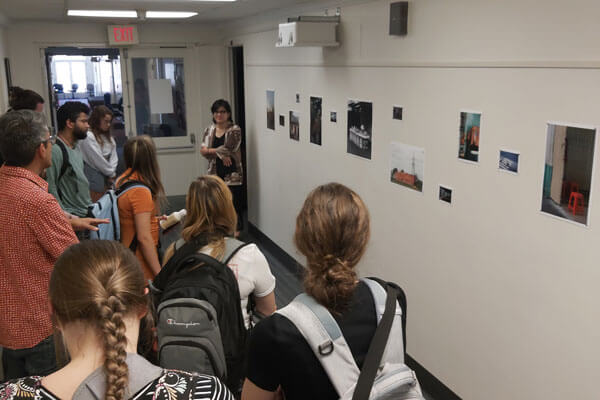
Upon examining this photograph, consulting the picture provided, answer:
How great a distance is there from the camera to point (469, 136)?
10.1ft

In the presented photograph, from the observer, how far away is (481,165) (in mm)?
2988

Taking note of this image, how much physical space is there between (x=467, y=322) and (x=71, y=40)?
705 centimetres

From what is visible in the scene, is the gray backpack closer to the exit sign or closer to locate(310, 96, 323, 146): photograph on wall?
locate(310, 96, 323, 146): photograph on wall

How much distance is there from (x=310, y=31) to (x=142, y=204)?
212cm

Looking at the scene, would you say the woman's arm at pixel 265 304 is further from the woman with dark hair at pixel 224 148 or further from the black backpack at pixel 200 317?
the woman with dark hair at pixel 224 148

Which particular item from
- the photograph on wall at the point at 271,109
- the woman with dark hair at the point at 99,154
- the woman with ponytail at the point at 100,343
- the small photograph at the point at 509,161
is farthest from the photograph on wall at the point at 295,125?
the woman with ponytail at the point at 100,343

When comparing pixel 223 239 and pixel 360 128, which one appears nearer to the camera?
pixel 223 239

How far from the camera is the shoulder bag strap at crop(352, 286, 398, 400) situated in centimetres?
141

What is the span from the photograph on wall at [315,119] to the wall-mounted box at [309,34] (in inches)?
27.4

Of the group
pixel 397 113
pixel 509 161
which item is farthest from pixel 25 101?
pixel 509 161

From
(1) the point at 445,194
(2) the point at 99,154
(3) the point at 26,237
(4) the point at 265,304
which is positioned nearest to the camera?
(3) the point at 26,237

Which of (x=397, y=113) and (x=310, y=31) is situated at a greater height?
(x=310, y=31)

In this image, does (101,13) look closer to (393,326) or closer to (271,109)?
(271,109)

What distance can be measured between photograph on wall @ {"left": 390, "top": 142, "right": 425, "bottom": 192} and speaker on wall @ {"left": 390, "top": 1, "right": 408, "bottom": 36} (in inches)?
29.3
